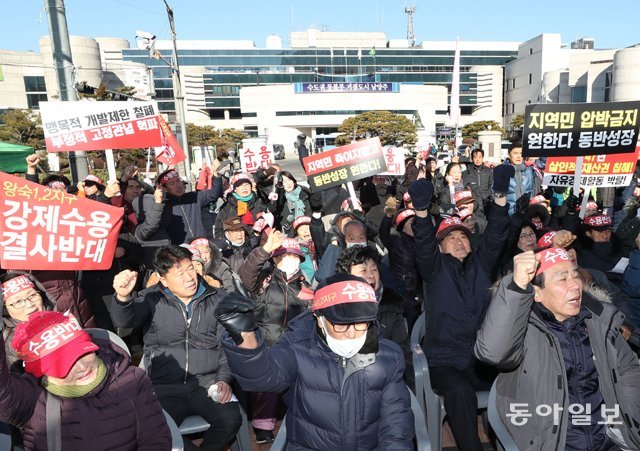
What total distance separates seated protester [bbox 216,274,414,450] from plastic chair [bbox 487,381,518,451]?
1.69ft

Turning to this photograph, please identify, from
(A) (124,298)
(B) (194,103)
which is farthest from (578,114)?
(B) (194,103)

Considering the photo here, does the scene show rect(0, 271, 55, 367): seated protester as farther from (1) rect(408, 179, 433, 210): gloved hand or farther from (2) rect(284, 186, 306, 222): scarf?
(2) rect(284, 186, 306, 222): scarf

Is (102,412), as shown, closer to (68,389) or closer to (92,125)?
(68,389)

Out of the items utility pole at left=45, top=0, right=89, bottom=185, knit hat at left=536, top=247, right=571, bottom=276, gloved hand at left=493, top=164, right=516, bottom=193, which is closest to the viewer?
knit hat at left=536, top=247, right=571, bottom=276

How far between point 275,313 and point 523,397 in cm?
196

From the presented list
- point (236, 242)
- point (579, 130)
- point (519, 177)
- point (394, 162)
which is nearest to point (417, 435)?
point (236, 242)

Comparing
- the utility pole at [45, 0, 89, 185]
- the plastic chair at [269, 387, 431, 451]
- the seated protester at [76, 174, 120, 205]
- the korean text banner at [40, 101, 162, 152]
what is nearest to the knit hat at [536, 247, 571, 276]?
the plastic chair at [269, 387, 431, 451]

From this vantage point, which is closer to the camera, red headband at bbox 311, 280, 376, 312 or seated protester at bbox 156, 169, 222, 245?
red headband at bbox 311, 280, 376, 312

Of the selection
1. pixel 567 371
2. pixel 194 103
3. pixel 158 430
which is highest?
pixel 194 103

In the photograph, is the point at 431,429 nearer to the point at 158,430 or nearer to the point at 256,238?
the point at 158,430

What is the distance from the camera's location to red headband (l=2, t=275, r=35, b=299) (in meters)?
3.09

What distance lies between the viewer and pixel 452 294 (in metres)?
3.43

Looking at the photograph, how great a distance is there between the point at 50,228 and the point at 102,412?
72.6 inches

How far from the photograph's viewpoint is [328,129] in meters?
83.9
